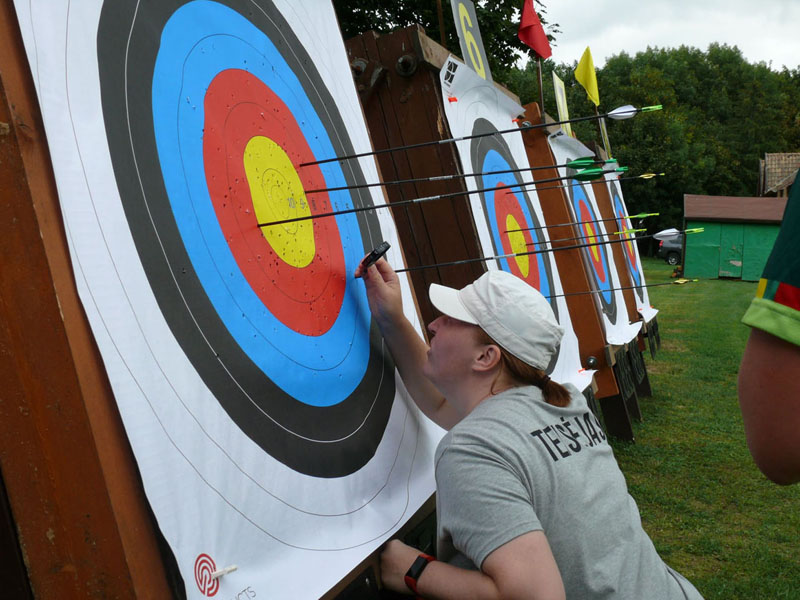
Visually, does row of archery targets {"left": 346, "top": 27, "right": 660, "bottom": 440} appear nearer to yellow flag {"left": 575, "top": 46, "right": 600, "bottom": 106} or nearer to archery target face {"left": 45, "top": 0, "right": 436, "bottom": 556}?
archery target face {"left": 45, "top": 0, "right": 436, "bottom": 556}

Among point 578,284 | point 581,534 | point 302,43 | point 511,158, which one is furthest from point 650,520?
point 302,43

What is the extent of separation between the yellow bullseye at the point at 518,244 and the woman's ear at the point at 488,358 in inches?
68.1

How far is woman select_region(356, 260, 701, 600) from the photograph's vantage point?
48.7 inches

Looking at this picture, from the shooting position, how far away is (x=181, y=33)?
56.4 inches

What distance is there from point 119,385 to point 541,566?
0.69 m

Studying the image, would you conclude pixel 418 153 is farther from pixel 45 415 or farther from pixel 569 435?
pixel 45 415

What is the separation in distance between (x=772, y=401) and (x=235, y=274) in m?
0.93

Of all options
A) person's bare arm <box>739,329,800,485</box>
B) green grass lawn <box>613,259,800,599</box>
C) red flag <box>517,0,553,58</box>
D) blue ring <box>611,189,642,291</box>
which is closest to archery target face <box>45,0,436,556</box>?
person's bare arm <box>739,329,800,485</box>

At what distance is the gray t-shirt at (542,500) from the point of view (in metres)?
1.26

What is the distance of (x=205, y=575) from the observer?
1064mm

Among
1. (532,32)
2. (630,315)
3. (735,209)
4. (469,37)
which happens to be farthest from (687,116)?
(469,37)

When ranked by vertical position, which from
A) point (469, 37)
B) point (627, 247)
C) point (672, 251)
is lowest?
point (672, 251)

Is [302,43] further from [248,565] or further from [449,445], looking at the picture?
[248,565]

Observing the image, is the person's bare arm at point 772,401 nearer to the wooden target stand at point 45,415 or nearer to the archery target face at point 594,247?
the wooden target stand at point 45,415
